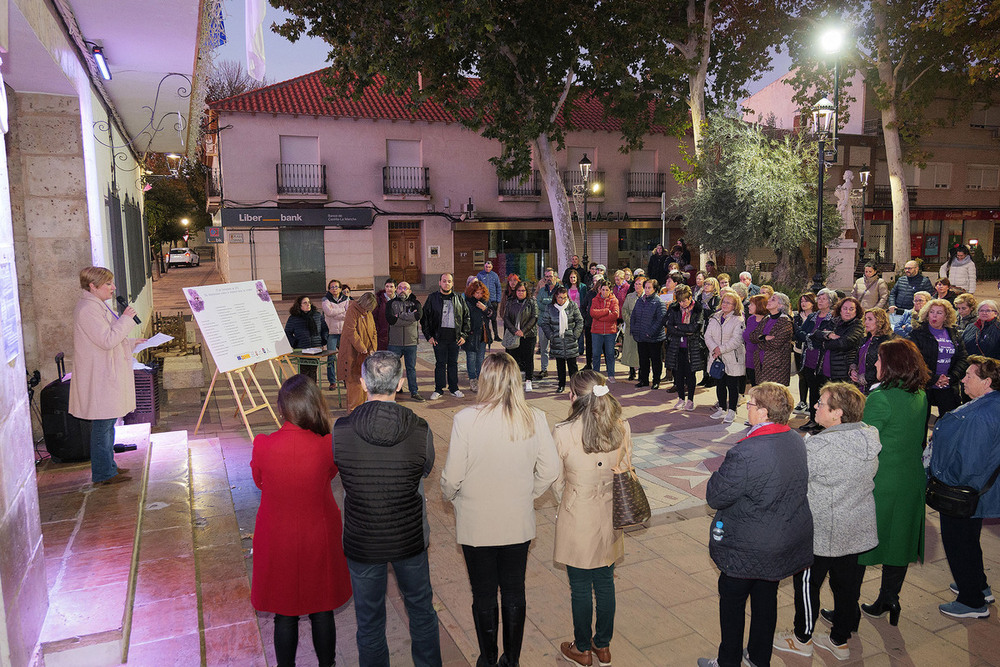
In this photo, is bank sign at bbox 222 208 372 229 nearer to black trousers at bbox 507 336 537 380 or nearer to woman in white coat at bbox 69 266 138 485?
black trousers at bbox 507 336 537 380

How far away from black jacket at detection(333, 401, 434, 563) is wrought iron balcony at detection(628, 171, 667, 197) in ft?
96.4

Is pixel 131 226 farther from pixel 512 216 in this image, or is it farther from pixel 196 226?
pixel 196 226

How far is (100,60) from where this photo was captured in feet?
23.1

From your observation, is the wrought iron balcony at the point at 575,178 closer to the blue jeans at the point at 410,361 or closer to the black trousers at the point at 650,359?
the black trousers at the point at 650,359

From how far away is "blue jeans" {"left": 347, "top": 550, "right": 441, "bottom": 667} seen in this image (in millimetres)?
3328

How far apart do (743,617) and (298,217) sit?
82.7 feet

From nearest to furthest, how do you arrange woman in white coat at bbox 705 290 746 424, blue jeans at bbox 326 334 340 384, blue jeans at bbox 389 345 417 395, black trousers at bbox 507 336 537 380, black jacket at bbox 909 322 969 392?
black jacket at bbox 909 322 969 392 → woman in white coat at bbox 705 290 746 424 → blue jeans at bbox 389 345 417 395 → black trousers at bbox 507 336 537 380 → blue jeans at bbox 326 334 340 384

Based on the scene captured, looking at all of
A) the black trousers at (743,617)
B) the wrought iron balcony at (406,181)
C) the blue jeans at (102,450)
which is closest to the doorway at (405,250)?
the wrought iron balcony at (406,181)

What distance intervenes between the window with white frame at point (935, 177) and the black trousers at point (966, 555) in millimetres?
39717

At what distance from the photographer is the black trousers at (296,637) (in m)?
3.46

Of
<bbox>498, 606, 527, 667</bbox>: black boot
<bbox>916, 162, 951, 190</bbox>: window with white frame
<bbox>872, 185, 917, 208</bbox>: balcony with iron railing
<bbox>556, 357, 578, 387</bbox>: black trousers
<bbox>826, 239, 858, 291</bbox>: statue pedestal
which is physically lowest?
<bbox>498, 606, 527, 667</bbox>: black boot

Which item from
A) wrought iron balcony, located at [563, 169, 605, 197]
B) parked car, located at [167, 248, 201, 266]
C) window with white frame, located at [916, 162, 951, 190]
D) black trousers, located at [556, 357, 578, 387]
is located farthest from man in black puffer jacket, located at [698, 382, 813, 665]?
parked car, located at [167, 248, 201, 266]

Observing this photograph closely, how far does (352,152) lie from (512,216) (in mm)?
7088

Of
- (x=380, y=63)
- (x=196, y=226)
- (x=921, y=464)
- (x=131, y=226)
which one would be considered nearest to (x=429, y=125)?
(x=380, y=63)
